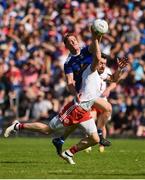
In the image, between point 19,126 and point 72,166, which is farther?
point 19,126

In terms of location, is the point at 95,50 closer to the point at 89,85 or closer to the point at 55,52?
the point at 89,85

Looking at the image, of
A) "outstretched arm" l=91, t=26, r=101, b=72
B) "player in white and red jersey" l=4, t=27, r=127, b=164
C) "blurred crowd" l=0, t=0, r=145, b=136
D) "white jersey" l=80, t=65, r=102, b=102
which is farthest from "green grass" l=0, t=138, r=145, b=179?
"blurred crowd" l=0, t=0, r=145, b=136

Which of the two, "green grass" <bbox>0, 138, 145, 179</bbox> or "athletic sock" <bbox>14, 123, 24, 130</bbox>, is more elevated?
"athletic sock" <bbox>14, 123, 24, 130</bbox>

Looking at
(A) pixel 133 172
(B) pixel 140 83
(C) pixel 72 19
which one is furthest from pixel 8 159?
(C) pixel 72 19

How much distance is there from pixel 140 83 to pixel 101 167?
12.4m

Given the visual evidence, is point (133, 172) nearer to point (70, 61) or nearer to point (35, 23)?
point (70, 61)

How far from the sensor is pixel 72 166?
13.5m

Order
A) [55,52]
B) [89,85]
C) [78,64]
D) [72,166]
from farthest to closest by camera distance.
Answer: [55,52], [78,64], [89,85], [72,166]

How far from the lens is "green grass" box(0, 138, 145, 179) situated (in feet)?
39.5

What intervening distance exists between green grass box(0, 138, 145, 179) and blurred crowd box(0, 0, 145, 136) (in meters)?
5.99

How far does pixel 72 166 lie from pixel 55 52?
44.3 feet

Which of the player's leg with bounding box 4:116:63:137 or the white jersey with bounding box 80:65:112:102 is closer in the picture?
the white jersey with bounding box 80:65:112:102

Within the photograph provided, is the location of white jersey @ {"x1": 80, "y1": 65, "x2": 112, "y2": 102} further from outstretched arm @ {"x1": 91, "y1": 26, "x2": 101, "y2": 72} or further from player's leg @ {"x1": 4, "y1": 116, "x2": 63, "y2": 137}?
player's leg @ {"x1": 4, "y1": 116, "x2": 63, "y2": 137}

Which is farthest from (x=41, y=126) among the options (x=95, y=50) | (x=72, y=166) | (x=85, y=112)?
(x=95, y=50)
